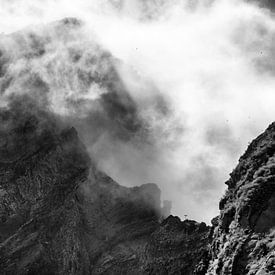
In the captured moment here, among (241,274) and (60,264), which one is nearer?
(241,274)

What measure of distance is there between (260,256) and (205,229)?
155 feet

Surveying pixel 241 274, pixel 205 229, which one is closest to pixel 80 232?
pixel 205 229

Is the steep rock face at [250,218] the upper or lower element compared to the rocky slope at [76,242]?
lower

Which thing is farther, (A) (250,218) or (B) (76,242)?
(B) (76,242)

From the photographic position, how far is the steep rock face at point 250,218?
479 feet

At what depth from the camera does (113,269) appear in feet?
633

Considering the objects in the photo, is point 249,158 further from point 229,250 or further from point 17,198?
point 17,198

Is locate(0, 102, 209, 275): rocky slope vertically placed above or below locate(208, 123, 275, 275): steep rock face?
above

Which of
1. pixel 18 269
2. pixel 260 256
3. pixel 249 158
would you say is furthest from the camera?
pixel 18 269

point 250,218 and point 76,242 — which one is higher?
point 76,242

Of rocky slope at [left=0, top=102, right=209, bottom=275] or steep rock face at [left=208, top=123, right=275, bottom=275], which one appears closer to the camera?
steep rock face at [left=208, top=123, right=275, bottom=275]

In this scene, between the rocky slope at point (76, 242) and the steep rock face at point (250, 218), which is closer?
the steep rock face at point (250, 218)

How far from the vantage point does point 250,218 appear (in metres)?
151

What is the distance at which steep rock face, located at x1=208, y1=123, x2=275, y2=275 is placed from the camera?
479 feet
